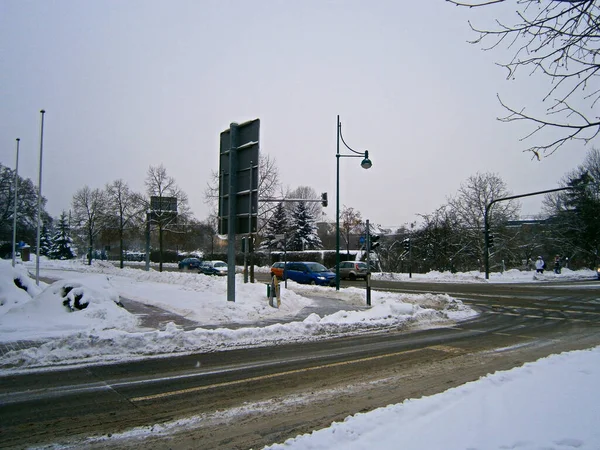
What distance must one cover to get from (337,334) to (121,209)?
39.8 metres

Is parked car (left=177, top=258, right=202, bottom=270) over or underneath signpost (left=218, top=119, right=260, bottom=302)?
underneath

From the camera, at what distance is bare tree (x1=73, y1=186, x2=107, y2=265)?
49.1m

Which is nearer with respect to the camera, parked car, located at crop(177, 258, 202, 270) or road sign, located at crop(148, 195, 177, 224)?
road sign, located at crop(148, 195, 177, 224)

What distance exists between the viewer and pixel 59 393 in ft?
18.5

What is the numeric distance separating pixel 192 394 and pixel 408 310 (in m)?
9.91

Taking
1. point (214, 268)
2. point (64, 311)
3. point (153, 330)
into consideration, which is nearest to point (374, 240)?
point (153, 330)

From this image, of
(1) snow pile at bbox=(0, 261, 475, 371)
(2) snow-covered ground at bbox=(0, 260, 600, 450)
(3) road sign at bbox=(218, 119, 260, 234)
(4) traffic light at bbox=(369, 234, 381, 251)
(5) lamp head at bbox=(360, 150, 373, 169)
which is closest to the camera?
(2) snow-covered ground at bbox=(0, 260, 600, 450)

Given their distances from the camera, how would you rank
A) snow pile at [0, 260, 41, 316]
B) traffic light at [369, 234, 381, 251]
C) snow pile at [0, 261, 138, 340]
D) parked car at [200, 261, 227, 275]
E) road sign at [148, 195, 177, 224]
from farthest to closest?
parked car at [200, 261, 227, 275]
road sign at [148, 195, 177, 224]
traffic light at [369, 234, 381, 251]
snow pile at [0, 260, 41, 316]
snow pile at [0, 261, 138, 340]

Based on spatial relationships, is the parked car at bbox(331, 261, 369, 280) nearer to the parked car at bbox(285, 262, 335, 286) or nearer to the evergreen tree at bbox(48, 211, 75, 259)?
the parked car at bbox(285, 262, 335, 286)

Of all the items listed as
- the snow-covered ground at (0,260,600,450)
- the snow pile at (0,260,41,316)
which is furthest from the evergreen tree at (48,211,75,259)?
the snow pile at (0,260,41,316)

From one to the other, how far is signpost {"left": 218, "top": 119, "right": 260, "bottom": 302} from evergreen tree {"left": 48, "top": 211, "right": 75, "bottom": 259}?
7318 centimetres

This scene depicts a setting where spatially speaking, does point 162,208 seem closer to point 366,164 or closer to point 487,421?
point 366,164

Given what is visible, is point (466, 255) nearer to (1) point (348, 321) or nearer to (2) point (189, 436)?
(1) point (348, 321)

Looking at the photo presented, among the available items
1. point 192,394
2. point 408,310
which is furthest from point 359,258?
point 192,394
